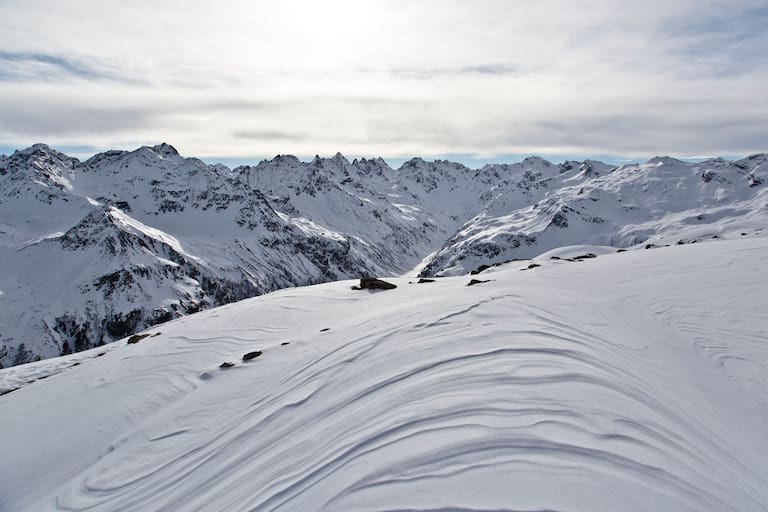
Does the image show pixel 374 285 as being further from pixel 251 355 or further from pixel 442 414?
pixel 442 414

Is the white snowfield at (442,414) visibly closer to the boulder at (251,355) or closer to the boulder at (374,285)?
the boulder at (251,355)

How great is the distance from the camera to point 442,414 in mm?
6363

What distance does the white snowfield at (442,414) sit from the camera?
515 centimetres

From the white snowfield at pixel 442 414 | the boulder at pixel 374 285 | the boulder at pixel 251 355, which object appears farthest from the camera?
the boulder at pixel 374 285

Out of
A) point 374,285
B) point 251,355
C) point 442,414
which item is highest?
point 374,285

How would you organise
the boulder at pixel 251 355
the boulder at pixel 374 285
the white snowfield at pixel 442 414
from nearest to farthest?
the white snowfield at pixel 442 414, the boulder at pixel 251 355, the boulder at pixel 374 285

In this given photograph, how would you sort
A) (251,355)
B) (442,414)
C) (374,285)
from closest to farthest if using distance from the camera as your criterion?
(442,414)
(251,355)
(374,285)

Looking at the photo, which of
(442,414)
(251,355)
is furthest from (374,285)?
(442,414)

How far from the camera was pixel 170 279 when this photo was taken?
18650 cm

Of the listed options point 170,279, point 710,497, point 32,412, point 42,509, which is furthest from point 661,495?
point 170,279

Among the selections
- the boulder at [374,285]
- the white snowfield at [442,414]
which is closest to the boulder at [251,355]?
the white snowfield at [442,414]

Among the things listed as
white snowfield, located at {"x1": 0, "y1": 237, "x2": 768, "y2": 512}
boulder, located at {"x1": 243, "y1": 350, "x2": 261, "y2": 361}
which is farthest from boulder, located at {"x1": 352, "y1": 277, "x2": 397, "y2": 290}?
boulder, located at {"x1": 243, "y1": 350, "x2": 261, "y2": 361}

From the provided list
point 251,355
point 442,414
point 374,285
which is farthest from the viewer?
point 374,285

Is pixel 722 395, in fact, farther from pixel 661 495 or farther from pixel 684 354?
pixel 661 495
